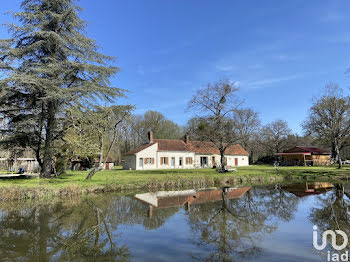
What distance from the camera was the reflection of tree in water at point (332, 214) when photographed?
7150mm

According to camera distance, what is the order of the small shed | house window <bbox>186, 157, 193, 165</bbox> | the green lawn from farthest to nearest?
the small shed < house window <bbox>186, 157, 193, 165</bbox> < the green lawn

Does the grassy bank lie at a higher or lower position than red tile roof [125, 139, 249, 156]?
lower

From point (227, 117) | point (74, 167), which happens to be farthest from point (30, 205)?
point (74, 167)

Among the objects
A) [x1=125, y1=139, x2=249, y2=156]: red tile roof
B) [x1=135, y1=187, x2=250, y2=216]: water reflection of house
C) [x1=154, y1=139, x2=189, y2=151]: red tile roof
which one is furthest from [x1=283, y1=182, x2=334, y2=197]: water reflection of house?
[x1=154, y1=139, x2=189, y2=151]: red tile roof

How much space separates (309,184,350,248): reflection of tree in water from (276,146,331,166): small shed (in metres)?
23.5

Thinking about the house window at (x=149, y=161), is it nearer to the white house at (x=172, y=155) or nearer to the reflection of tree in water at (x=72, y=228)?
the white house at (x=172, y=155)

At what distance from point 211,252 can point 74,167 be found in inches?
1168

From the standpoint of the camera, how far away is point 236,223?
7.70m

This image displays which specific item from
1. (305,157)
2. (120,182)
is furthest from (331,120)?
(120,182)

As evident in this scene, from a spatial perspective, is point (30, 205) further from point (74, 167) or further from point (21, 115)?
point (74, 167)

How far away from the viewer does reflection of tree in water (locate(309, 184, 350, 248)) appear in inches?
281

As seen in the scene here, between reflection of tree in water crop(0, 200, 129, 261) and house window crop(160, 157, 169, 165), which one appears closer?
reflection of tree in water crop(0, 200, 129, 261)

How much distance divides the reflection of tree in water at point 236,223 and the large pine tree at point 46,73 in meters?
10.4

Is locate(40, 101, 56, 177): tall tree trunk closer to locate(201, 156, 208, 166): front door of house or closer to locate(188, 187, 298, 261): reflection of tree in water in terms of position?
locate(188, 187, 298, 261): reflection of tree in water
